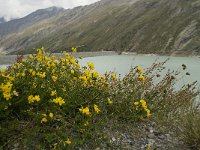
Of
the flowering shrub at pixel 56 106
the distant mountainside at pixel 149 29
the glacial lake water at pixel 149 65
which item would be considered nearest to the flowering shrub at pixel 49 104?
the flowering shrub at pixel 56 106

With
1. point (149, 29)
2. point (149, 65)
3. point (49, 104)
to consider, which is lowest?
point (149, 65)

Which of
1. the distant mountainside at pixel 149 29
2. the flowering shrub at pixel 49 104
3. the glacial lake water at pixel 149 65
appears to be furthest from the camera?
the distant mountainside at pixel 149 29

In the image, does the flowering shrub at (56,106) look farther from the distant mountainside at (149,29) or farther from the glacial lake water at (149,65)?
the distant mountainside at (149,29)

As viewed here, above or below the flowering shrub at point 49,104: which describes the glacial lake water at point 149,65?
below

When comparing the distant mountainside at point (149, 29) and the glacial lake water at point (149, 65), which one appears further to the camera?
the distant mountainside at point (149, 29)

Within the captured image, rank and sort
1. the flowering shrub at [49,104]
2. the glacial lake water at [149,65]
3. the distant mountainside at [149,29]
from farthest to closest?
1. the distant mountainside at [149,29]
2. the glacial lake water at [149,65]
3. the flowering shrub at [49,104]

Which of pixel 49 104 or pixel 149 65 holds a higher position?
pixel 49 104

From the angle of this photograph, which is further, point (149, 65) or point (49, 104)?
point (149, 65)

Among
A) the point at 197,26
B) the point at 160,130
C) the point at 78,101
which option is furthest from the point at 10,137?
the point at 197,26

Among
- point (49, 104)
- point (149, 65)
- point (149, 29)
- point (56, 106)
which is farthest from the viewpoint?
point (149, 29)

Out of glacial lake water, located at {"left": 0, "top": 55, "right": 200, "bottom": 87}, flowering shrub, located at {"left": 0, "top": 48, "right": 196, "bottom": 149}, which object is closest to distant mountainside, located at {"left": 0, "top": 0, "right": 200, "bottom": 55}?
glacial lake water, located at {"left": 0, "top": 55, "right": 200, "bottom": 87}

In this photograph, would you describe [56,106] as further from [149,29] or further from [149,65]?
[149,29]

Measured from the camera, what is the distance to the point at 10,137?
5.04 meters

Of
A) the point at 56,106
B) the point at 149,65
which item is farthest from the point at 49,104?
the point at 149,65
